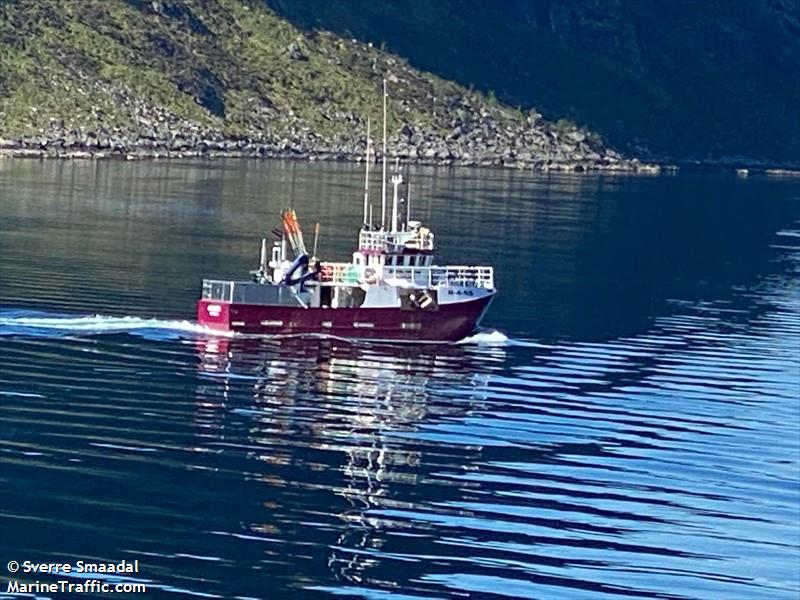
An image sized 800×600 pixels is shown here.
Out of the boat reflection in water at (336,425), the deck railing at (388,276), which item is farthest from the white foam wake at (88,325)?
the deck railing at (388,276)

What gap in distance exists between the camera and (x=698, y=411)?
7081 cm

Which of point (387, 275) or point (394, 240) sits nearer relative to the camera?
point (387, 275)

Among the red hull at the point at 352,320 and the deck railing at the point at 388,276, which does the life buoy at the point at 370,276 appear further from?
the red hull at the point at 352,320

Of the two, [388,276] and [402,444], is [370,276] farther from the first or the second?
[402,444]

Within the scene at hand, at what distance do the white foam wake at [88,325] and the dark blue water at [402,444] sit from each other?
160mm

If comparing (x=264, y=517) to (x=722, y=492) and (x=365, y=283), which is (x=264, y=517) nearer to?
(x=722, y=492)

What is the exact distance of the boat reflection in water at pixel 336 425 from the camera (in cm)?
4922

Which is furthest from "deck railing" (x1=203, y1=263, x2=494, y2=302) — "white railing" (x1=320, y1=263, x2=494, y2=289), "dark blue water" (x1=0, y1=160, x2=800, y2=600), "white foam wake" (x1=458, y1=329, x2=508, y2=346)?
"dark blue water" (x1=0, y1=160, x2=800, y2=600)

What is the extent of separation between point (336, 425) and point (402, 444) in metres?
3.05

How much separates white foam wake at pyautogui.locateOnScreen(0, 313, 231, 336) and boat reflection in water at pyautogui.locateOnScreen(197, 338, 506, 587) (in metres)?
2.26

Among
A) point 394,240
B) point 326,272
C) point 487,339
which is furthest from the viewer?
point 394,240

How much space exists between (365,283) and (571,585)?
38556 mm

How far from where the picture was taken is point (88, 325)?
255ft

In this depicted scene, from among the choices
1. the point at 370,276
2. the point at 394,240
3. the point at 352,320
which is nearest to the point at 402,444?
the point at 352,320
